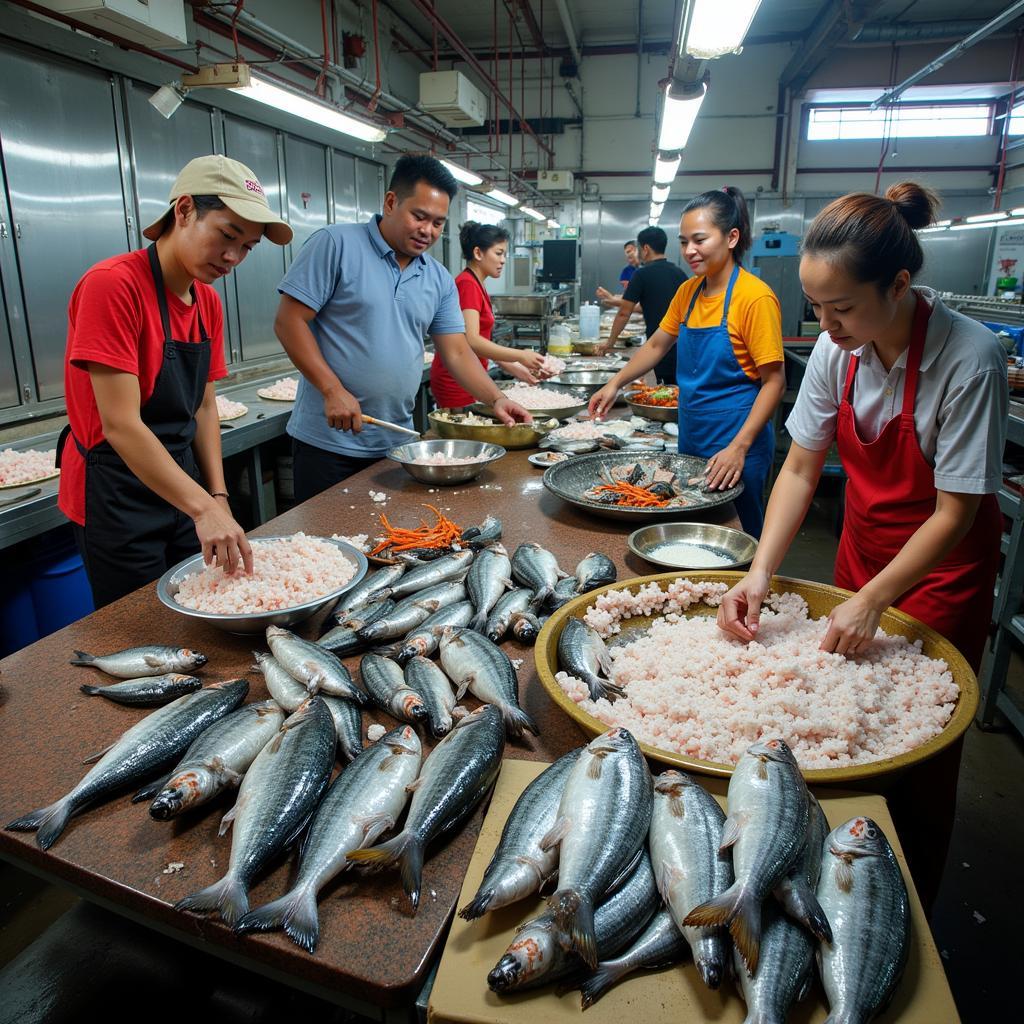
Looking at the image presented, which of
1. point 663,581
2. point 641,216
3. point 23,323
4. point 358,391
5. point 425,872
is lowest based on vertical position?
point 425,872

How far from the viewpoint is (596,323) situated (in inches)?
362

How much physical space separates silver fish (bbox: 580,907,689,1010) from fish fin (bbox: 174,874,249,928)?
1.67ft

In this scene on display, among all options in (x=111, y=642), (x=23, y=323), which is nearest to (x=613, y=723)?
(x=111, y=642)

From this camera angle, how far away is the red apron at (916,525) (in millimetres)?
2070

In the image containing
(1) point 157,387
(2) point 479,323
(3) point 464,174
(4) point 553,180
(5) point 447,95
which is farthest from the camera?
(4) point 553,180

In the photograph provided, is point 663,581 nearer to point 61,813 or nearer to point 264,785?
point 264,785

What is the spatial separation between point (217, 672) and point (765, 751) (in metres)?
1.27

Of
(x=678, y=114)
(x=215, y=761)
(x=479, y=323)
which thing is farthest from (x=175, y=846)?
(x=678, y=114)

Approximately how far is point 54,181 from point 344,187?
4786mm

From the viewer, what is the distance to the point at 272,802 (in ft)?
3.98

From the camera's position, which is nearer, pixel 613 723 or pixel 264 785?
pixel 264 785

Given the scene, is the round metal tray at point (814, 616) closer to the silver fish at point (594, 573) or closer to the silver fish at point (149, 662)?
the silver fish at point (594, 573)

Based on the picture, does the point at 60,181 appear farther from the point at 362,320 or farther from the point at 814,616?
the point at 814,616

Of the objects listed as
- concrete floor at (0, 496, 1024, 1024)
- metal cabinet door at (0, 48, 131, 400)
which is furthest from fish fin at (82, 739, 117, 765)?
metal cabinet door at (0, 48, 131, 400)
